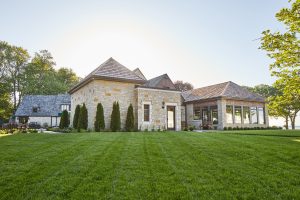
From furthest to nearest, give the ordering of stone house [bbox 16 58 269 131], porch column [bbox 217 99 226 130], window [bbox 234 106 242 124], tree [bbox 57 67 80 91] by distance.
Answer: tree [bbox 57 67 80 91] → window [bbox 234 106 242 124] → porch column [bbox 217 99 226 130] → stone house [bbox 16 58 269 131]

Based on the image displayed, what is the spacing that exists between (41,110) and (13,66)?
39.9 ft

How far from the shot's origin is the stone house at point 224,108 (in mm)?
23422

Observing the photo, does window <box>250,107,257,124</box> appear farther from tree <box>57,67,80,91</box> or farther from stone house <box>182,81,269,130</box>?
tree <box>57,67,80,91</box>

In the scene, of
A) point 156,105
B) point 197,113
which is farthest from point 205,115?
point 156,105

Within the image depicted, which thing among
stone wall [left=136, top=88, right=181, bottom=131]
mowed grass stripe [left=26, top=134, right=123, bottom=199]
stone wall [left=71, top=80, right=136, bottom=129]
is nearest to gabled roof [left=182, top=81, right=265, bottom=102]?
stone wall [left=136, top=88, right=181, bottom=131]

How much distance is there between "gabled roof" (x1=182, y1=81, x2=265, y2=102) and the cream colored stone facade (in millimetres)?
6260

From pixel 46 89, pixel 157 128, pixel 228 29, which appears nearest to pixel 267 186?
pixel 228 29

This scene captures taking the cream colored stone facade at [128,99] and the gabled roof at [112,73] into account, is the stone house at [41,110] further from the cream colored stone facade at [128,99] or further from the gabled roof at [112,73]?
the gabled roof at [112,73]

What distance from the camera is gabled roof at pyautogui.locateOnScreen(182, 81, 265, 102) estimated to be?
78.3 feet

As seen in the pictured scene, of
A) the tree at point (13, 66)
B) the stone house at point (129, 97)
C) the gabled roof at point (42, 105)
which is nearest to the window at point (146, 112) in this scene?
the stone house at point (129, 97)

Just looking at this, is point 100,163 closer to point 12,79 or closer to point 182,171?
point 182,171

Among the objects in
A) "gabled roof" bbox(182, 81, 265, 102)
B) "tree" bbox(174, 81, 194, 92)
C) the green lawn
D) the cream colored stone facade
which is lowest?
the green lawn

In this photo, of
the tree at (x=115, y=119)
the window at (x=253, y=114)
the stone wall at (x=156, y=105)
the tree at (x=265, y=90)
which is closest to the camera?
the tree at (x=115, y=119)

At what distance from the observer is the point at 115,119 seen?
16.7 metres
